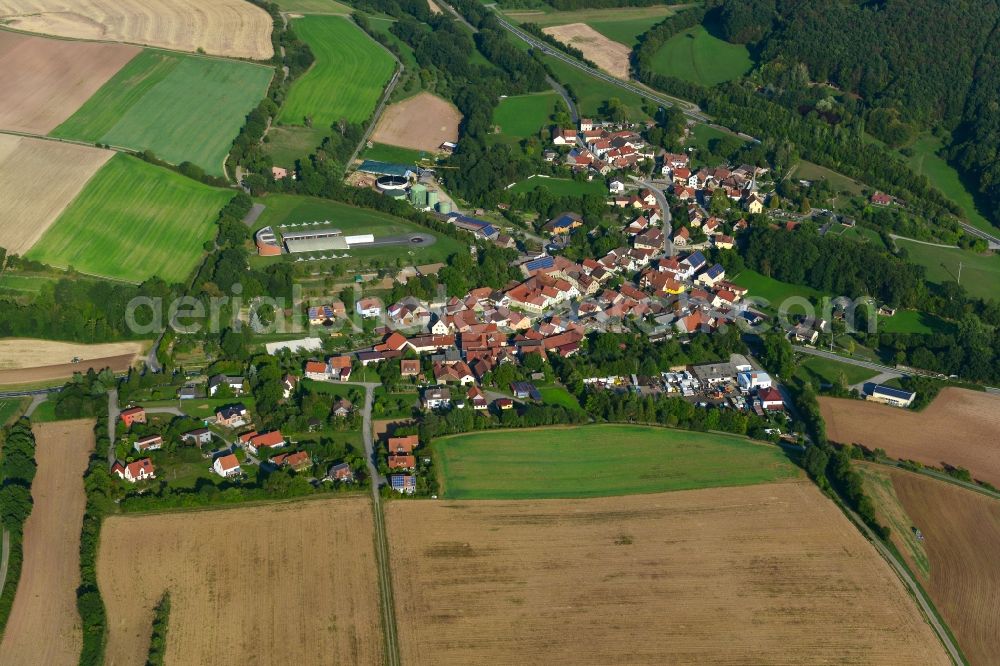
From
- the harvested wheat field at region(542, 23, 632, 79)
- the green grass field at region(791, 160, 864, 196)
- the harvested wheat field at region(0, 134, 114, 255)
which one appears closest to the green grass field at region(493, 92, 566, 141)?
the harvested wheat field at region(542, 23, 632, 79)

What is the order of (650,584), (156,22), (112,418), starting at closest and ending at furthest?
(650,584), (112,418), (156,22)

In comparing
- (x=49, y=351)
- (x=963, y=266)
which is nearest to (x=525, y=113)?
(x=963, y=266)

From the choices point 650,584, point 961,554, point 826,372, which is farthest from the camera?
point 826,372

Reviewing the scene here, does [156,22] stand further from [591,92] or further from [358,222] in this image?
[591,92]

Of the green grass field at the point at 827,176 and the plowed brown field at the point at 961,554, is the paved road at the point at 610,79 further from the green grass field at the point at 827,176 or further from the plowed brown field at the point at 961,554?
the plowed brown field at the point at 961,554

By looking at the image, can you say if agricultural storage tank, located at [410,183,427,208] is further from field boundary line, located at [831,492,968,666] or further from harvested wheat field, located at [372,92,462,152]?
field boundary line, located at [831,492,968,666]

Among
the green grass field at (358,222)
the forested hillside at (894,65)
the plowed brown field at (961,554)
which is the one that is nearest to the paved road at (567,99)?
the forested hillside at (894,65)

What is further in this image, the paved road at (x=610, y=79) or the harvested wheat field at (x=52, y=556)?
the paved road at (x=610, y=79)
